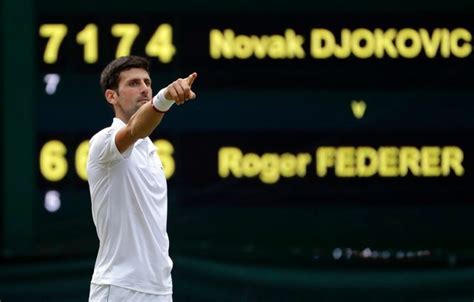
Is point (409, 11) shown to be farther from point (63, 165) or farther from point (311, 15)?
point (63, 165)

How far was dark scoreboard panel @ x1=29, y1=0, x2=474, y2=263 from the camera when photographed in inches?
251

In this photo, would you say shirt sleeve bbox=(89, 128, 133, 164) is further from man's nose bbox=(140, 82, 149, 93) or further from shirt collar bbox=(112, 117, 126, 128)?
man's nose bbox=(140, 82, 149, 93)

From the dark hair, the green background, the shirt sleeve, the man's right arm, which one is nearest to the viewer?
the man's right arm

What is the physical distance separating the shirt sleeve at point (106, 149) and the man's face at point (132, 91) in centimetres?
16

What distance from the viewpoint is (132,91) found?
4.46 m

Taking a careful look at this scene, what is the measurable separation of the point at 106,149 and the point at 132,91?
0.27 m

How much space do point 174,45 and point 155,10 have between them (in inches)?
7.9

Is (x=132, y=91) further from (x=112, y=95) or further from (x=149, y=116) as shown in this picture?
(x=149, y=116)

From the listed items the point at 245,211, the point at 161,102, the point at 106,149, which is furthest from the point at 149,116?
the point at 245,211

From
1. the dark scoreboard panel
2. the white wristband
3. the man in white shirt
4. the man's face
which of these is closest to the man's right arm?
the white wristband

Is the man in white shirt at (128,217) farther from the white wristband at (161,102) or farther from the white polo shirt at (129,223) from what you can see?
the white wristband at (161,102)

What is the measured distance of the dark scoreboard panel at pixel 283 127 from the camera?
20.9 feet

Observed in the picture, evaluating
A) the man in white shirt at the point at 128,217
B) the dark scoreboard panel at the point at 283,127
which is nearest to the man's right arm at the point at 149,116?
the man in white shirt at the point at 128,217

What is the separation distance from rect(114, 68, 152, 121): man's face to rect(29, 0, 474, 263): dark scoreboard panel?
1.87 m
